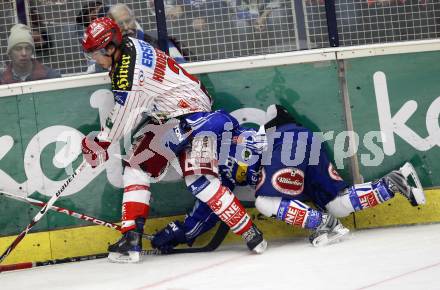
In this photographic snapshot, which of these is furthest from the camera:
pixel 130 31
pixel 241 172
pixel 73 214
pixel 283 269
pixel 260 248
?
pixel 130 31

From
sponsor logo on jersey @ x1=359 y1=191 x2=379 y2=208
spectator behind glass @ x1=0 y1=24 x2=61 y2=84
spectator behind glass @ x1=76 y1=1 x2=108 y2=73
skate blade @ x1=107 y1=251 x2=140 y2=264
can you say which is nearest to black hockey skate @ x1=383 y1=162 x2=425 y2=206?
sponsor logo on jersey @ x1=359 y1=191 x2=379 y2=208

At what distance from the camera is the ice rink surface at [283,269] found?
4.03 meters

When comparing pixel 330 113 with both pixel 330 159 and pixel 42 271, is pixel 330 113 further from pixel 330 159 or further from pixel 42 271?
pixel 42 271

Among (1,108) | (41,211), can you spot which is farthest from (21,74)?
(41,211)

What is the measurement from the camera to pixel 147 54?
519 cm

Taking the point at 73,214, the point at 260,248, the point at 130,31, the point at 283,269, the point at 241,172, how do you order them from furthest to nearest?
the point at 130,31
the point at 73,214
the point at 241,172
the point at 260,248
the point at 283,269

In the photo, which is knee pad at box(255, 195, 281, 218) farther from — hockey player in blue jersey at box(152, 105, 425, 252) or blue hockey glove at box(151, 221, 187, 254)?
blue hockey glove at box(151, 221, 187, 254)

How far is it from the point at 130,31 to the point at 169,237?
126 cm

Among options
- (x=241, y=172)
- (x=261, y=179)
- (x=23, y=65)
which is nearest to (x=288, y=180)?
(x=261, y=179)

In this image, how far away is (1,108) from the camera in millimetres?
5551

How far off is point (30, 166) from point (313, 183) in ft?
5.58

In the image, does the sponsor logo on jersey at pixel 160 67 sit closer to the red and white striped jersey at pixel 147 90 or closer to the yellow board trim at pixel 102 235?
the red and white striped jersey at pixel 147 90

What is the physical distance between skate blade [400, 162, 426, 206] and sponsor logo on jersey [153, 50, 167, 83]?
148 cm

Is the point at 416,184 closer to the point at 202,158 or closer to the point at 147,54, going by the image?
the point at 202,158
